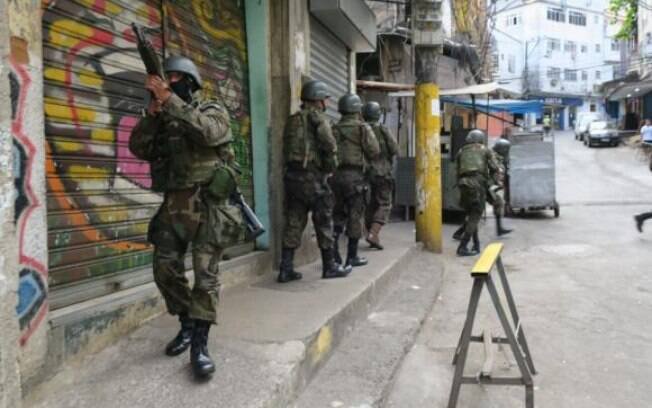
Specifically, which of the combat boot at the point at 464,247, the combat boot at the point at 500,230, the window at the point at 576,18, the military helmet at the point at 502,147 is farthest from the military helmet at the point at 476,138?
the window at the point at 576,18

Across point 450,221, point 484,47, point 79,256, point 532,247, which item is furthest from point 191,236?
point 484,47

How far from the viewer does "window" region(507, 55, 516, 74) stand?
167ft

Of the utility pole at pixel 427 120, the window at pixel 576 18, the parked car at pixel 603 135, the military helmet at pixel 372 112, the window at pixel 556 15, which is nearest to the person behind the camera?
the military helmet at pixel 372 112

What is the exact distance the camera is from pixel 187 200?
302 centimetres

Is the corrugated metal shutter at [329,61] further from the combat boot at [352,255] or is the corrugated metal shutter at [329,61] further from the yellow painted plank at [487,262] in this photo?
the yellow painted plank at [487,262]

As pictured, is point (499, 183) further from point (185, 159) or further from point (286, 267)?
point (185, 159)

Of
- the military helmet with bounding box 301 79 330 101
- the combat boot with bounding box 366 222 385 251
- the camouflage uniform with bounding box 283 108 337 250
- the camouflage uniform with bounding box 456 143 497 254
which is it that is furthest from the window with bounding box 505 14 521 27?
the camouflage uniform with bounding box 283 108 337 250

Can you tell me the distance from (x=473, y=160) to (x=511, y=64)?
46.4 m

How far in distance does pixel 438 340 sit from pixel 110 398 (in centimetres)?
287

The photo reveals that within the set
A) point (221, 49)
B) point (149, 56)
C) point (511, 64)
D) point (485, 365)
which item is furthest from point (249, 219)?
point (511, 64)

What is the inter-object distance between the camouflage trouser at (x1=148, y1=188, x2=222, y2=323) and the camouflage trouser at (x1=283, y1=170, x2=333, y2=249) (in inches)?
81.1

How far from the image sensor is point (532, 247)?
29.7 ft

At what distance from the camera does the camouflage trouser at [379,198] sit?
769 cm

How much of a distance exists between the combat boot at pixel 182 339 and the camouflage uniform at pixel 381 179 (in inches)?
178
